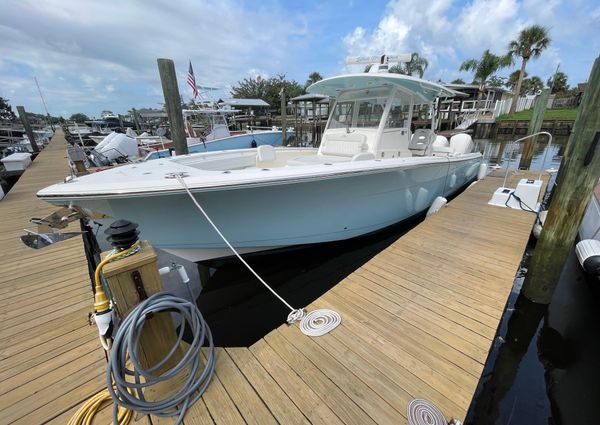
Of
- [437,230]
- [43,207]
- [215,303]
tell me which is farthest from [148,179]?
[43,207]

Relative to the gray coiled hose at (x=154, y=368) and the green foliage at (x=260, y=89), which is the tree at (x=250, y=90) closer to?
the green foliage at (x=260, y=89)

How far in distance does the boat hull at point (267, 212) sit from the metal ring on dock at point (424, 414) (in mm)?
2283

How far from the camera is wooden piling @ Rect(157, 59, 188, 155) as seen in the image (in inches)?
224

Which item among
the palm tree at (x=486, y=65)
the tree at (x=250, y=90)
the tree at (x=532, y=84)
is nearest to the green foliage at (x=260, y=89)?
the tree at (x=250, y=90)

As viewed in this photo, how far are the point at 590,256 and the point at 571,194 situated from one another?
1296mm

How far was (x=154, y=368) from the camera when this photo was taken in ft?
4.67

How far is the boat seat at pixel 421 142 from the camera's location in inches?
235

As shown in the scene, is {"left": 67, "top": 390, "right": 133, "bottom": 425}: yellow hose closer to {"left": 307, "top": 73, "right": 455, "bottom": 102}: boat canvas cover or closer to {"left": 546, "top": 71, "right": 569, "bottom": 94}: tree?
{"left": 307, "top": 73, "right": 455, "bottom": 102}: boat canvas cover

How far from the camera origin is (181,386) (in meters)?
1.71

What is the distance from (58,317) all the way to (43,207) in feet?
15.6

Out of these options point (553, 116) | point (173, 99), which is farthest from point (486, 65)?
point (173, 99)

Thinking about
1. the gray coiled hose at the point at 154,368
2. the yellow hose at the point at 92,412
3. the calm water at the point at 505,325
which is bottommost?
the calm water at the point at 505,325

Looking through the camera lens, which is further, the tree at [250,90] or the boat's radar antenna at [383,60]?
the tree at [250,90]

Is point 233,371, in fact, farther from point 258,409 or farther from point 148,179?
point 148,179
